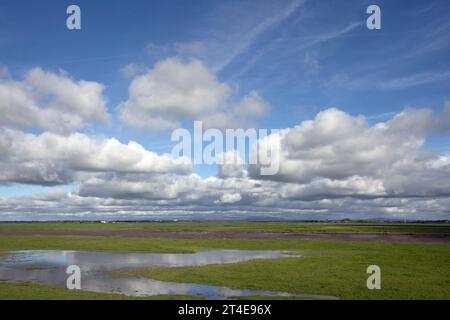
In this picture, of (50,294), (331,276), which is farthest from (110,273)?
(331,276)

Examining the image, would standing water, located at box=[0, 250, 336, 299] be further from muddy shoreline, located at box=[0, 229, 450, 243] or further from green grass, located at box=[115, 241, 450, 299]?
muddy shoreline, located at box=[0, 229, 450, 243]

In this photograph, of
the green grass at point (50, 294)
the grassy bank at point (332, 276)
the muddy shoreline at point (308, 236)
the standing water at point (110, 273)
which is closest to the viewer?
the green grass at point (50, 294)

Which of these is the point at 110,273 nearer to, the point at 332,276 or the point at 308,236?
the point at 332,276

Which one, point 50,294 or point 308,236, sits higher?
point 50,294

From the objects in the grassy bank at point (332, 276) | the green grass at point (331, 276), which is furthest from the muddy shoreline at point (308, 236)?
the green grass at point (331, 276)

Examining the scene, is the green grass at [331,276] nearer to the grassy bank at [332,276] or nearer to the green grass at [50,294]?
the grassy bank at [332,276]

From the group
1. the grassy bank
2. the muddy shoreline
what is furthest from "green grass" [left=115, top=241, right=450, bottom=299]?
the muddy shoreline

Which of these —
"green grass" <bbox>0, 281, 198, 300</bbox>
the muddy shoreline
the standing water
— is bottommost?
the muddy shoreline

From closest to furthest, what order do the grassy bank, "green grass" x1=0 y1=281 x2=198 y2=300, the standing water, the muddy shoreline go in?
"green grass" x1=0 y1=281 x2=198 y2=300, the grassy bank, the standing water, the muddy shoreline

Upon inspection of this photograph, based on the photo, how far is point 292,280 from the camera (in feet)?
107
